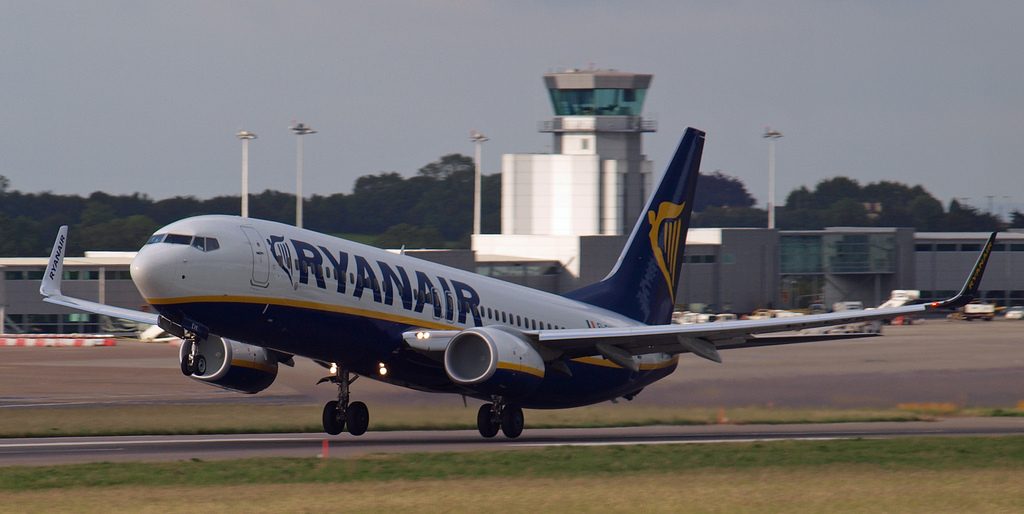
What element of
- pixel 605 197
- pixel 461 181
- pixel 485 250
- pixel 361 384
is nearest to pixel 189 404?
pixel 361 384

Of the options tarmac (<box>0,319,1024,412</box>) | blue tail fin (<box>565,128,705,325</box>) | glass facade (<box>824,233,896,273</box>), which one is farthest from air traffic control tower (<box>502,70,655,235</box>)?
blue tail fin (<box>565,128,705,325</box>)

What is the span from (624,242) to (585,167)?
9.93 meters

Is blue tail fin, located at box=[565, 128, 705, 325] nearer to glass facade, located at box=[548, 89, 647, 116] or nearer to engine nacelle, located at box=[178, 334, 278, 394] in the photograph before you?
engine nacelle, located at box=[178, 334, 278, 394]

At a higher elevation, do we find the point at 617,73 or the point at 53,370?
the point at 617,73

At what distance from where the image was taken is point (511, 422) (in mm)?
32844

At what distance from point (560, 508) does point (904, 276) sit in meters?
106

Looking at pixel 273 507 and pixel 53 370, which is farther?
pixel 53 370

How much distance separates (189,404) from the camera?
44750 mm

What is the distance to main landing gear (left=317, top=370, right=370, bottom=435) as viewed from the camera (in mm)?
32875

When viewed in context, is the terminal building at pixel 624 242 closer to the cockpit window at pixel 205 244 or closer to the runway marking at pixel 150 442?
the runway marking at pixel 150 442

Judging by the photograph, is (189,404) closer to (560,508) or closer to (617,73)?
(560,508)

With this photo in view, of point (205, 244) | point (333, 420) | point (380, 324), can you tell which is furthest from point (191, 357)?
point (333, 420)

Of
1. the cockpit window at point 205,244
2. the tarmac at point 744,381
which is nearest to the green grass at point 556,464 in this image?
the cockpit window at point 205,244

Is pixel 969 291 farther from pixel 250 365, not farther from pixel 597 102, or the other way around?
pixel 597 102
